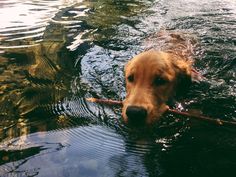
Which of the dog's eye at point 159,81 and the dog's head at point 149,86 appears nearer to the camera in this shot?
the dog's head at point 149,86

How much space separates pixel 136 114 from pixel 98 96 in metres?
1.80

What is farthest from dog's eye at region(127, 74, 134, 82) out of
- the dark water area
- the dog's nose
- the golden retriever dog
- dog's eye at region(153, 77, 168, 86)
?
the dog's nose

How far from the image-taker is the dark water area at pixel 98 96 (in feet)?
14.1

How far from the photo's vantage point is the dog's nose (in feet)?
14.6

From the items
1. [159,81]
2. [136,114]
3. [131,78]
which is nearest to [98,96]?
[131,78]

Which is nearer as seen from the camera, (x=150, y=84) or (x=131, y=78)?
(x=150, y=84)

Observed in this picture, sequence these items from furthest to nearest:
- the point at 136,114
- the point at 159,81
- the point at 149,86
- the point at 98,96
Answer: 1. the point at 98,96
2. the point at 159,81
3. the point at 149,86
4. the point at 136,114

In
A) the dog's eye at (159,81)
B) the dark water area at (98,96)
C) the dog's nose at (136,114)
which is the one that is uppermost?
the dog's eye at (159,81)

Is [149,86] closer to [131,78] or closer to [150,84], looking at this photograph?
[150,84]

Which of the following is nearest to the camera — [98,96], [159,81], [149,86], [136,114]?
[136,114]

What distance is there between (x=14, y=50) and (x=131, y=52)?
2413mm

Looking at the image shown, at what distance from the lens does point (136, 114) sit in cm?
447

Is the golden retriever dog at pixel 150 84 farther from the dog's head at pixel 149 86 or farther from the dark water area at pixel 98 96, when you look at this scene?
the dark water area at pixel 98 96

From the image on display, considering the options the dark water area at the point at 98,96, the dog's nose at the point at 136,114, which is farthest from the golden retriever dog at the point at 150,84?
the dark water area at the point at 98,96
